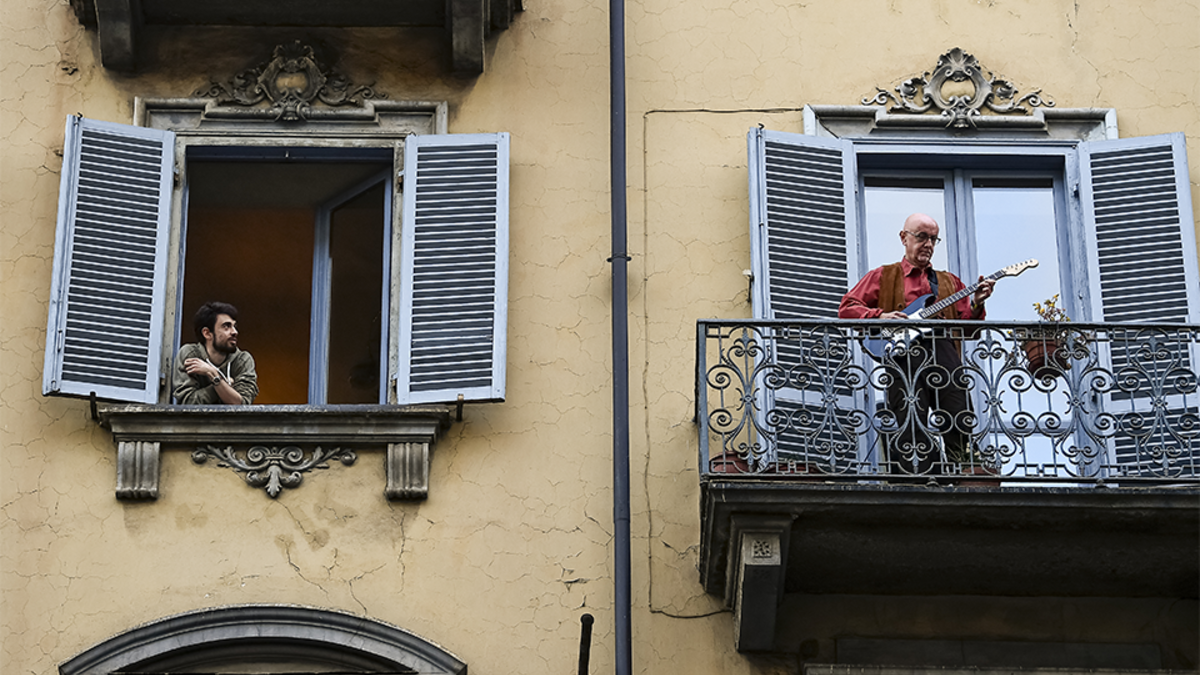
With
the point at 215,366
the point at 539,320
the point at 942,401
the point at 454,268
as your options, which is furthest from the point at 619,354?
the point at 215,366

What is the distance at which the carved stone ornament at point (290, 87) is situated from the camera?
467 inches

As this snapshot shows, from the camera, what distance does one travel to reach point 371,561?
35.0 ft

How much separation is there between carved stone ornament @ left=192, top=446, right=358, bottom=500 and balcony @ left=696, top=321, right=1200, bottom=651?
6.00ft

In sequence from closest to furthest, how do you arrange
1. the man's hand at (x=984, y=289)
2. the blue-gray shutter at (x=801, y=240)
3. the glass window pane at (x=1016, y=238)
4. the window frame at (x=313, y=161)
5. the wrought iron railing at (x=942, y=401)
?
1. the wrought iron railing at (x=942, y=401)
2. the man's hand at (x=984, y=289)
3. the blue-gray shutter at (x=801, y=240)
4. the window frame at (x=313, y=161)
5. the glass window pane at (x=1016, y=238)

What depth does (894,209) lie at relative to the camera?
12.0 metres

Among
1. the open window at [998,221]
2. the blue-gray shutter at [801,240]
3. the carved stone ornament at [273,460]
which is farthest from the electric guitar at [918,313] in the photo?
the carved stone ornament at [273,460]

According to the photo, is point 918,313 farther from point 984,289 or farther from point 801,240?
point 801,240

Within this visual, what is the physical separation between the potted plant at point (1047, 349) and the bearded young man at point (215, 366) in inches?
149

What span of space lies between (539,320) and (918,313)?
191cm

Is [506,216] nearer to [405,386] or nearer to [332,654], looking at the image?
[405,386]

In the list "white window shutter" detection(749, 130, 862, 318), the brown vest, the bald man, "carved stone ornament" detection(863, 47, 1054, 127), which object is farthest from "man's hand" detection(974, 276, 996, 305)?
"carved stone ornament" detection(863, 47, 1054, 127)

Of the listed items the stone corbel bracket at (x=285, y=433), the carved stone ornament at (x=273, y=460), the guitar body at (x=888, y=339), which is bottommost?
the carved stone ornament at (x=273, y=460)

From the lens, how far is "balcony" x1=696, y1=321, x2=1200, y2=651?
10.0 metres

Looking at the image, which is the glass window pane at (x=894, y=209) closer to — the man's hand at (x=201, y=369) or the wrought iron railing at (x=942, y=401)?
the wrought iron railing at (x=942, y=401)
